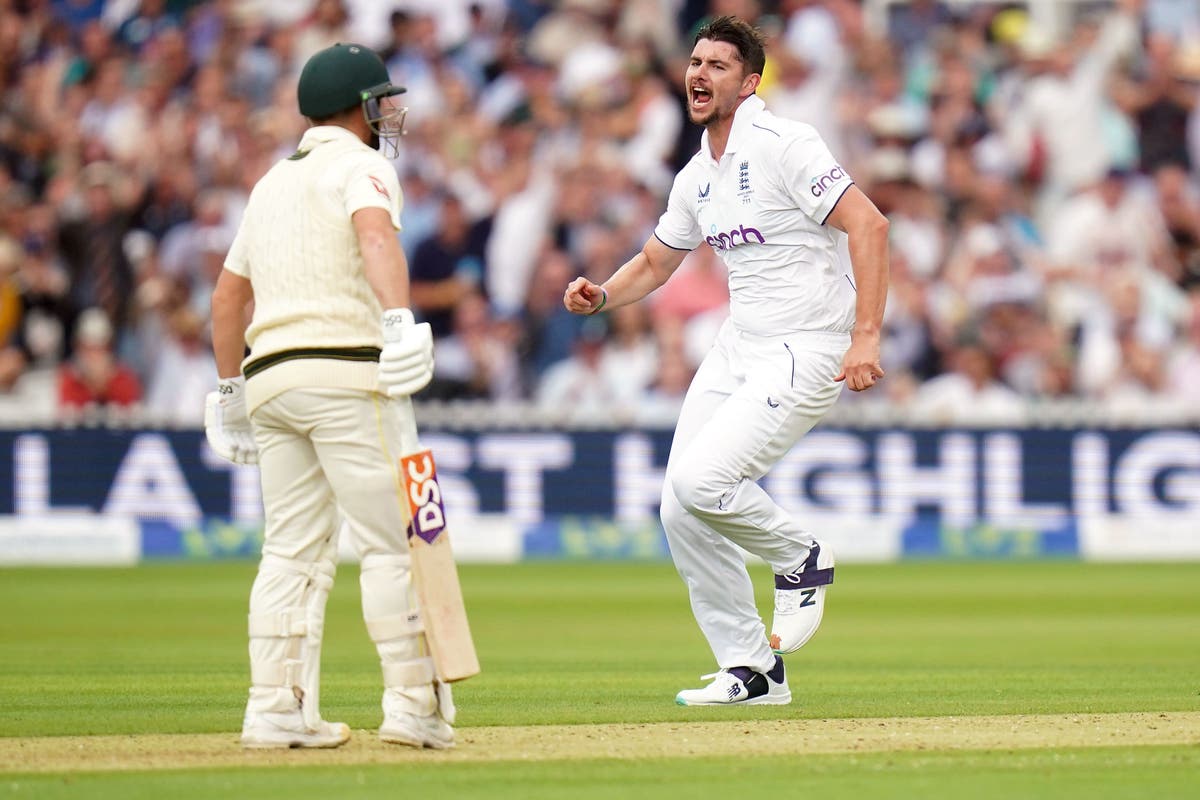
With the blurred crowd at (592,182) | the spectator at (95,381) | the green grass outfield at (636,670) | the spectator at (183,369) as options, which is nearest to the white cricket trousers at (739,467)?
the green grass outfield at (636,670)

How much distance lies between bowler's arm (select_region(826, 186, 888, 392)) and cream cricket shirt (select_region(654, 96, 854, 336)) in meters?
0.11

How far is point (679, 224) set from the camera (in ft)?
23.5

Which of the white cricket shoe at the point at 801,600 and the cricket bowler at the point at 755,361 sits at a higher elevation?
the cricket bowler at the point at 755,361

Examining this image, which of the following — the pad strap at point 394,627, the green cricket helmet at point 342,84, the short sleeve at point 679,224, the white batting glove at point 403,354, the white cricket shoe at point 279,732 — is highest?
the green cricket helmet at point 342,84

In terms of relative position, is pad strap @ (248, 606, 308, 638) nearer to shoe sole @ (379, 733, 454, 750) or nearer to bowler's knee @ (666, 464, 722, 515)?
shoe sole @ (379, 733, 454, 750)

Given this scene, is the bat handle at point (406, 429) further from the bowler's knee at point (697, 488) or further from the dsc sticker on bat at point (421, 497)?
Answer: the bowler's knee at point (697, 488)

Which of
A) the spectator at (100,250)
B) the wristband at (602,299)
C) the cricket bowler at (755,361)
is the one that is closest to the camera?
the cricket bowler at (755,361)

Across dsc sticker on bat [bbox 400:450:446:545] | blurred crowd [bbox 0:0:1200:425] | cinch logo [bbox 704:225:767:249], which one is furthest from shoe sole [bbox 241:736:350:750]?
blurred crowd [bbox 0:0:1200:425]

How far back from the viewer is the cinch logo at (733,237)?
675 centimetres

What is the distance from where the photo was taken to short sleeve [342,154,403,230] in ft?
17.6

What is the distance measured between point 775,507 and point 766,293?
29.0 inches

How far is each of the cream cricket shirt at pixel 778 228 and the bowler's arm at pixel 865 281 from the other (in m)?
0.11

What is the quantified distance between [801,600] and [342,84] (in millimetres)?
2429

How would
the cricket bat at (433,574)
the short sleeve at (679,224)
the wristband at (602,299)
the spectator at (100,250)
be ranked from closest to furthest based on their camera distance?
the cricket bat at (433,574), the wristband at (602,299), the short sleeve at (679,224), the spectator at (100,250)
